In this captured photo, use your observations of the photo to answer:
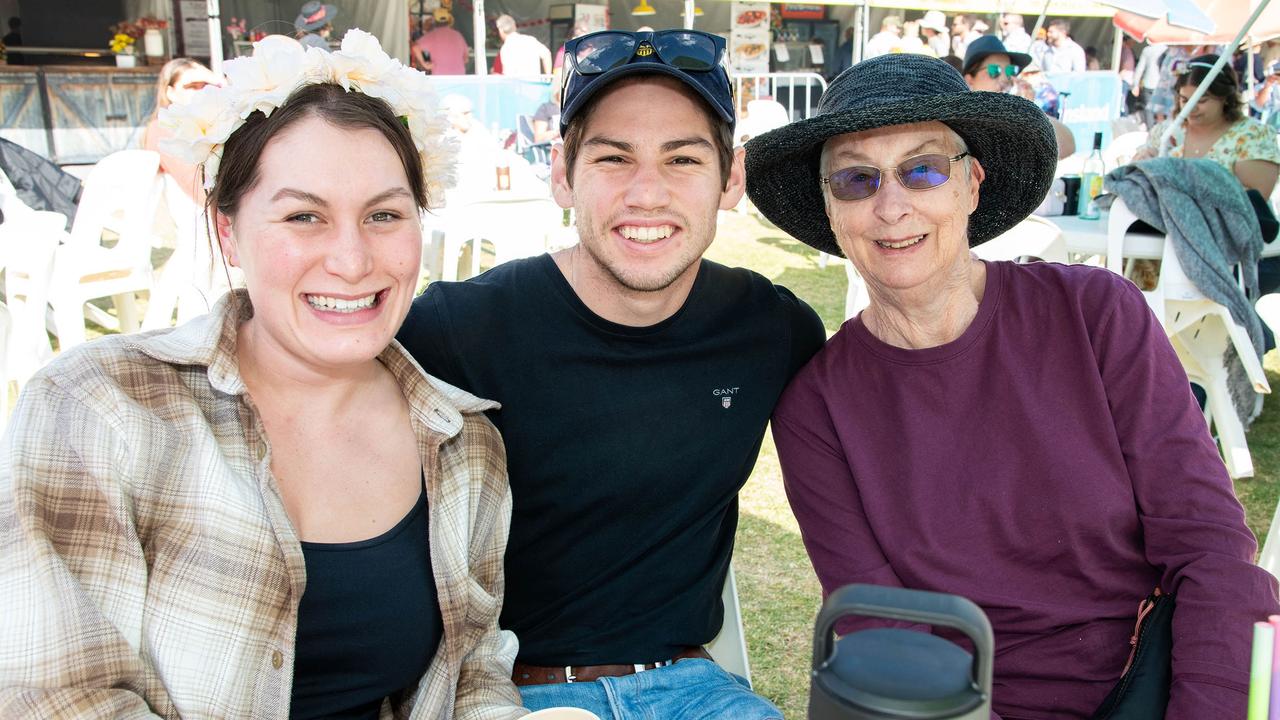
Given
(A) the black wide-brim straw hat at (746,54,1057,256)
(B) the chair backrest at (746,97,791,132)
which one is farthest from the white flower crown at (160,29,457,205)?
(B) the chair backrest at (746,97,791,132)

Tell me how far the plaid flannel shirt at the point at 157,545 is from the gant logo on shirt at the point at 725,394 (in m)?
0.66

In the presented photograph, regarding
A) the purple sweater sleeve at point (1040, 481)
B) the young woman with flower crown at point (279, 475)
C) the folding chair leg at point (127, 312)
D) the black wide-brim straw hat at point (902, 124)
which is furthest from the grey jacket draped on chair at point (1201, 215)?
the folding chair leg at point (127, 312)

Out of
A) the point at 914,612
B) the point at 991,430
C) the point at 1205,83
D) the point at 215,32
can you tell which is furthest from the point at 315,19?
the point at 914,612

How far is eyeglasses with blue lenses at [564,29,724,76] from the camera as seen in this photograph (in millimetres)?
2281

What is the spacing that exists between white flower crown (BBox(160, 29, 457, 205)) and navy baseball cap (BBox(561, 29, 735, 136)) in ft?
1.64

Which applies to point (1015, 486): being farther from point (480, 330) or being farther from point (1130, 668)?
point (480, 330)

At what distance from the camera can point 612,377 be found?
219 centimetres

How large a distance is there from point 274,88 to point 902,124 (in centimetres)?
123

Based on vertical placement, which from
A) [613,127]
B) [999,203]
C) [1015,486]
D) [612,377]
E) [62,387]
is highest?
[613,127]

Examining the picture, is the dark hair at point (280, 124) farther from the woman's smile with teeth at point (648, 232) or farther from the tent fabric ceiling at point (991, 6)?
the tent fabric ceiling at point (991, 6)

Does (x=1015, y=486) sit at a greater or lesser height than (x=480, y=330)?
lesser

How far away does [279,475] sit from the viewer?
177 centimetres

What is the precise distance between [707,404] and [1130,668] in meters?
0.97

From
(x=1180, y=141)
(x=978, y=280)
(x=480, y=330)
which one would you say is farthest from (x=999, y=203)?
(x=1180, y=141)
